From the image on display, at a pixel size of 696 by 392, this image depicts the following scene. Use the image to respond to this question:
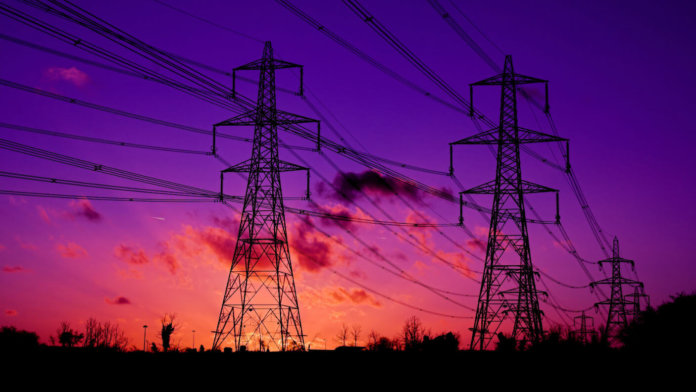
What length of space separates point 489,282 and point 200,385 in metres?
22.4

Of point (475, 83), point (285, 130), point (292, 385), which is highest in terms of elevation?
point (475, 83)

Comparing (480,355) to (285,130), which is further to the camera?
(285,130)

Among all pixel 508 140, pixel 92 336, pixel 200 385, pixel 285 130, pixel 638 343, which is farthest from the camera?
pixel 92 336

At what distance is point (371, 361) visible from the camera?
39969 mm

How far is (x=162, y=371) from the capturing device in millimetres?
35031

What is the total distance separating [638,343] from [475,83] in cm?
2704

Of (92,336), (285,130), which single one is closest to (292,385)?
(285,130)

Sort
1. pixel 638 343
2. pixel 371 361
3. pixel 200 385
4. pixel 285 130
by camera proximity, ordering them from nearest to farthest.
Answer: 1. pixel 200 385
2. pixel 371 361
3. pixel 285 130
4. pixel 638 343

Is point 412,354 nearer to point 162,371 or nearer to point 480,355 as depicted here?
point 480,355

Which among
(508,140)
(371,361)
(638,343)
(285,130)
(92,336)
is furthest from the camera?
(92,336)

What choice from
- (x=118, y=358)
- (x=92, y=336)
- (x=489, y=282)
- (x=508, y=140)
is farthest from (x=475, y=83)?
(x=92, y=336)

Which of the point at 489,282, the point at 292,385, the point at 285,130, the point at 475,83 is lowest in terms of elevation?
the point at 292,385

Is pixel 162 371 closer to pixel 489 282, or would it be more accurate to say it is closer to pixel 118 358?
pixel 118 358

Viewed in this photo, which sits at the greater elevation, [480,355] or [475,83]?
[475,83]
